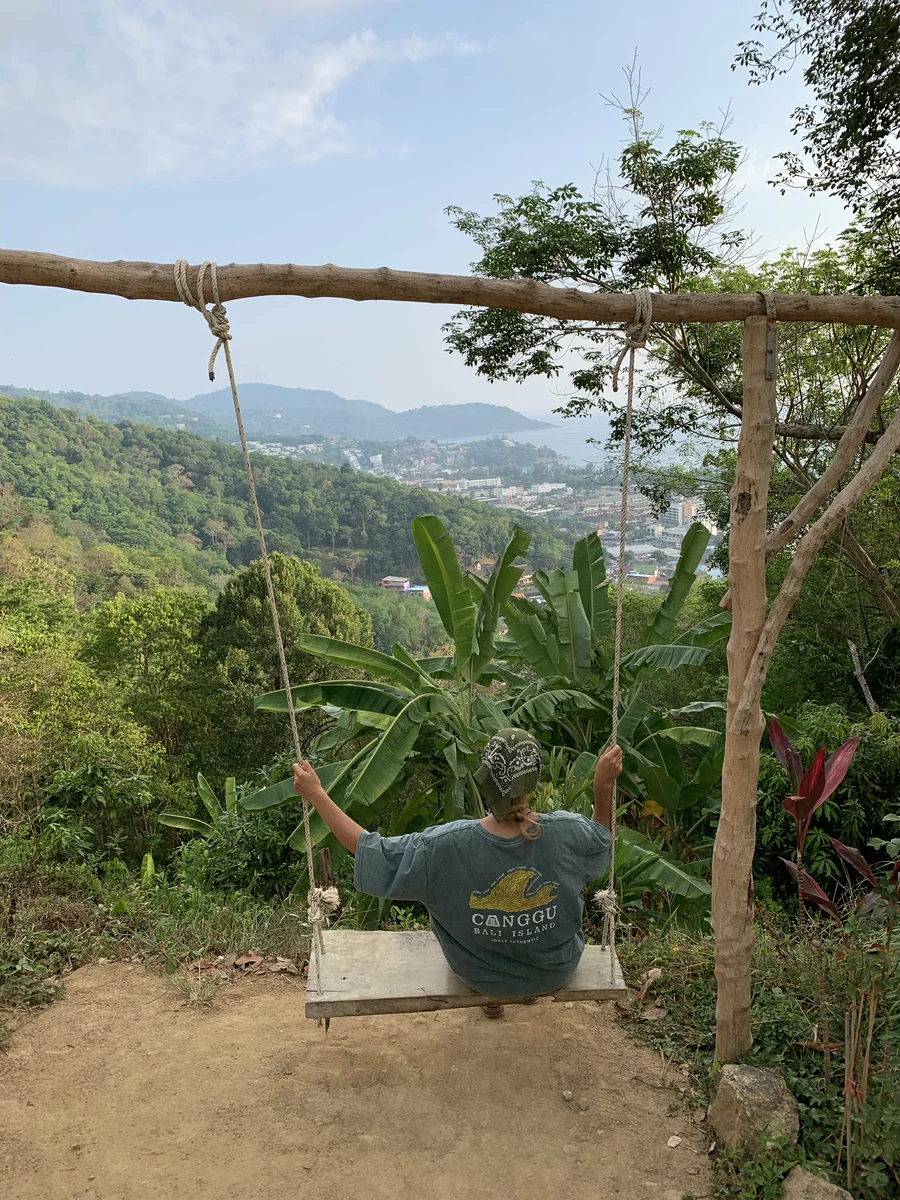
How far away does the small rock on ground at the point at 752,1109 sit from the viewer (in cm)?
236

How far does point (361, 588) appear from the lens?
120 ft

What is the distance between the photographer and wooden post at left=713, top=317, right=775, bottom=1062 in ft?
8.29

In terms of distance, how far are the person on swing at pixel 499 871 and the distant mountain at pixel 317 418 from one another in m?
73.2

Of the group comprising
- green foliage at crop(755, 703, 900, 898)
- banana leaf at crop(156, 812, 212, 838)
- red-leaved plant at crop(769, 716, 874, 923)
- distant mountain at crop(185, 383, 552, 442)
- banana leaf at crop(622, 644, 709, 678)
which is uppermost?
red-leaved plant at crop(769, 716, 874, 923)

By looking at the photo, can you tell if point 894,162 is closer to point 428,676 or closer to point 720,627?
point 720,627

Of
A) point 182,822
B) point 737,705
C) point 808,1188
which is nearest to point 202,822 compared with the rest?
point 182,822

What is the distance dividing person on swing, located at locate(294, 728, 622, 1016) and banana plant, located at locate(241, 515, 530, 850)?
1.95 m

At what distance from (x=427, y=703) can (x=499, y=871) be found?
8.03 feet

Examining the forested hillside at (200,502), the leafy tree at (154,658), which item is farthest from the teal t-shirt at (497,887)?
the forested hillside at (200,502)

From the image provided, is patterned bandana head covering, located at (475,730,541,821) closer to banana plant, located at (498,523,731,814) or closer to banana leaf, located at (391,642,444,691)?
banana leaf, located at (391,642,444,691)

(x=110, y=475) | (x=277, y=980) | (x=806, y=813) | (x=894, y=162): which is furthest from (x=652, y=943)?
(x=110, y=475)

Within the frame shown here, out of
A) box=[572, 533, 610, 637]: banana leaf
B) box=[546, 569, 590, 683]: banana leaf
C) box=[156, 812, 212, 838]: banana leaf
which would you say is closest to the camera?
box=[546, 569, 590, 683]: banana leaf

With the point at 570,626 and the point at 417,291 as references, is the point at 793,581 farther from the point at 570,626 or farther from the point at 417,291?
the point at 570,626

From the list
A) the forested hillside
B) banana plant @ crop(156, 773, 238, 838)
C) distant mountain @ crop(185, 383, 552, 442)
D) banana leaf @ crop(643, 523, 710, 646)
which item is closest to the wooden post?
banana leaf @ crop(643, 523, 710, 646)
